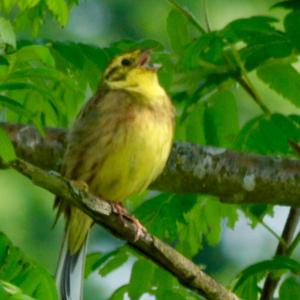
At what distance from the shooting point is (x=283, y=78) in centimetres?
593

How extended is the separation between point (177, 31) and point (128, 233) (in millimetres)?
1309

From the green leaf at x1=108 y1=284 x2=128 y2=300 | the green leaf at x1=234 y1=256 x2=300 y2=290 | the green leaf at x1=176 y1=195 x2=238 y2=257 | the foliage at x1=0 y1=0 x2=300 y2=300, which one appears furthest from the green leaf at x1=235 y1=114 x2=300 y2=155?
the green leaf at x1=108 y1=284 x2=128 y2=300

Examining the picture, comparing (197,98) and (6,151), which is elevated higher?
(197,98)

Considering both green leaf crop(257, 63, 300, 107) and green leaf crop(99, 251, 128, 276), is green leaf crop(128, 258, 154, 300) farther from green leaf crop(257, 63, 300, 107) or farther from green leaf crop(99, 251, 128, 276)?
green leaf crop(257, 63, 300, 107)

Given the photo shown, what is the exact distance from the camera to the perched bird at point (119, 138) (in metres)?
6.00

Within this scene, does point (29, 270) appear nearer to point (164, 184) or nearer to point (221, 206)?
point (164, 184)

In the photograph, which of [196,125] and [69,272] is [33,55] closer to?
[196,125]

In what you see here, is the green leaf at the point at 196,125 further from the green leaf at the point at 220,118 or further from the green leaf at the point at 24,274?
the green leaf at the point at 24,274

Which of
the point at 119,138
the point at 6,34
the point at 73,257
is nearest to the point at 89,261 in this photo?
the point at 73,257

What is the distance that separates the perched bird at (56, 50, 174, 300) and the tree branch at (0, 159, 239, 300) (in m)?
0.69

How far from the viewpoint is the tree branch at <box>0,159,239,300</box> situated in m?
4.81

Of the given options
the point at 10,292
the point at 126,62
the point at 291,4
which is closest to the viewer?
the point at 10,292

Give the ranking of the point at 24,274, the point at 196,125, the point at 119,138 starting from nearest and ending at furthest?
the point at 24,274
the point at 119,138
the point at 196,125

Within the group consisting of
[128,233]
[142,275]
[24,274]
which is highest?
[142,275]
